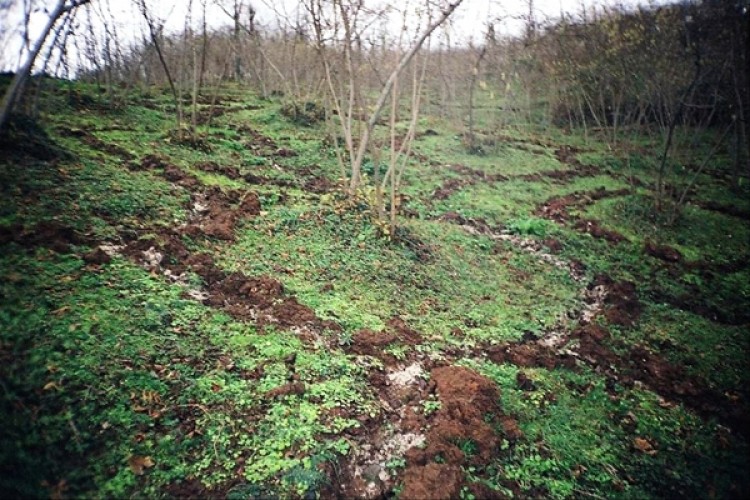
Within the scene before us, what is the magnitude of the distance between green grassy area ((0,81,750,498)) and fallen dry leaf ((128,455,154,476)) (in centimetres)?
2

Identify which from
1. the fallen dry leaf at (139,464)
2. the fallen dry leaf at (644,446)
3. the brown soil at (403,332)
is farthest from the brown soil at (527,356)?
the fallen dry leaf at (139,464)

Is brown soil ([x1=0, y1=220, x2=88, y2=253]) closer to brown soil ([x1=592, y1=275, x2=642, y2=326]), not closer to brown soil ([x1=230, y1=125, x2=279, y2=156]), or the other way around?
brown soil ([x1=230, y1=125, x2=279, y2=156])

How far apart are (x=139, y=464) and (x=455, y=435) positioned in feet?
10.7

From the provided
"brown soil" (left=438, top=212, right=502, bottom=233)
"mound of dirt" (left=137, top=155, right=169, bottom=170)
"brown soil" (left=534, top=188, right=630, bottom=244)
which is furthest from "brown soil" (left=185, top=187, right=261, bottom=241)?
"brown soil" (left=534, top=188, right=630, bottom=244)

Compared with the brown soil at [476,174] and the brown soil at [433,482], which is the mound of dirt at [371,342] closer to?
the brown soil at [433,482]

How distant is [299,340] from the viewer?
5.63m

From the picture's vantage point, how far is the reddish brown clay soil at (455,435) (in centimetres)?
388

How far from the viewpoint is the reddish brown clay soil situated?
3.88 metres

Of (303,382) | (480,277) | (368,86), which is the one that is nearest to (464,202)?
(480,277)

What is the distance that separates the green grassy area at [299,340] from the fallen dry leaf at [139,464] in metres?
0.02

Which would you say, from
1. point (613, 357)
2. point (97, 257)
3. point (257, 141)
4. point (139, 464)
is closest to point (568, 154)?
A: point (257, 141)

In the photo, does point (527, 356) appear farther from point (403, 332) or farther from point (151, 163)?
point (151, 163)

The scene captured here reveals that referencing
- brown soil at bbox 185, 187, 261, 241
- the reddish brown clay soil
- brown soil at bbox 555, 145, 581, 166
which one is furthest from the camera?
brown soil at bbox 555, 145, 581, 166

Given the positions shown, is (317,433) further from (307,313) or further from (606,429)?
(606,429)
